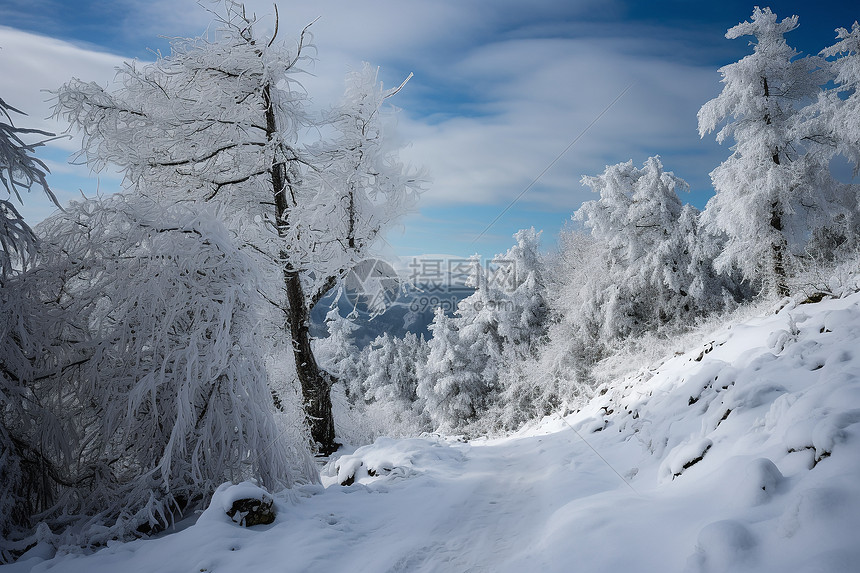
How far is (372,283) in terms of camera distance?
819 cm

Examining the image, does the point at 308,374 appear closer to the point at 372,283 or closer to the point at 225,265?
the point at 372,283

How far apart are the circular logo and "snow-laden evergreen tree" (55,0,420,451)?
1.19ft

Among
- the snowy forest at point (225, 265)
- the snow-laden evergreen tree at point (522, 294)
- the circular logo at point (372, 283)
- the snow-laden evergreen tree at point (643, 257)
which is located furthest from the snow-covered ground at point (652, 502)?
the snow-laden evergreen tree at point (522, 294)

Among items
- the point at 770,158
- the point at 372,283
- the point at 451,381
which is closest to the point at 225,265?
the point at 372,283

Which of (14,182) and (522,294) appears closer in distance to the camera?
(14,182)

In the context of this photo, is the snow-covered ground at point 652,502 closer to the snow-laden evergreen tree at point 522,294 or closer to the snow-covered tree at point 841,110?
the snow-covered tree at point 841,110

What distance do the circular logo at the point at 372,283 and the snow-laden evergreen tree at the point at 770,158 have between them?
12.5m

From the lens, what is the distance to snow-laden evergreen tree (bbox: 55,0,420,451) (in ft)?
22.4

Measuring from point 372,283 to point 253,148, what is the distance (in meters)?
3.39

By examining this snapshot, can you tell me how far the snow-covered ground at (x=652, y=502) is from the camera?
7.98 feet

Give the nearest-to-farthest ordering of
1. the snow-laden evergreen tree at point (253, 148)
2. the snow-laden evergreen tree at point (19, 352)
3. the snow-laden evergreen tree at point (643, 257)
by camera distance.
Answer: the snow-laden evergreen tree at point (19, 352) → the snow-laden evergreen tree at point (253, 148) → the snow-laden evergreen tree at point (643, 257)

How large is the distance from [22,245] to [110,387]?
1.77 m

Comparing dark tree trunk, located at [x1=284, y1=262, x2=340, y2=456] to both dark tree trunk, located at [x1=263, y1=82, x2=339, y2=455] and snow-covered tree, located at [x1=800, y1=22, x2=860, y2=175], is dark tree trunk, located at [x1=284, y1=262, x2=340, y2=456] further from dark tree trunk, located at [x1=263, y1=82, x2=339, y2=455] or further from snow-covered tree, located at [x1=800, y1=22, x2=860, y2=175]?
snow-covered tree, located at [x1=800, y1=22, x2=860, y2=175]

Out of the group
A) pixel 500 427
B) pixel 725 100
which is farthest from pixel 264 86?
pixel 500 427
